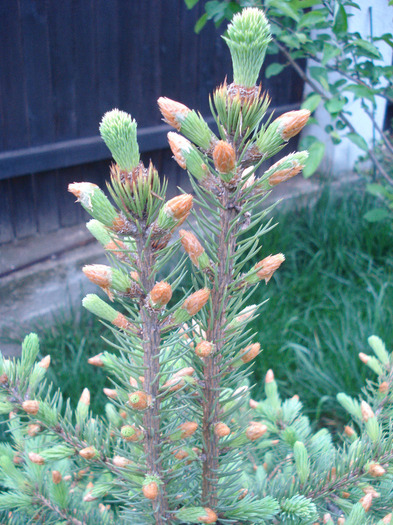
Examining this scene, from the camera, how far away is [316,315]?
255 cm

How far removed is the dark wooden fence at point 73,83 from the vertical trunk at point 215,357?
6.88ft

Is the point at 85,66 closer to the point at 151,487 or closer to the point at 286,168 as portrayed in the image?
the point at 286,168

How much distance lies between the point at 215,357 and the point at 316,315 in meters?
1.95

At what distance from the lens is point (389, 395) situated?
1020 millimetres

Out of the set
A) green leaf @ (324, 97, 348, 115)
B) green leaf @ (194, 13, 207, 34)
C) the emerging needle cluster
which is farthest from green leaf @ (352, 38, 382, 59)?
the emerging needle cluster

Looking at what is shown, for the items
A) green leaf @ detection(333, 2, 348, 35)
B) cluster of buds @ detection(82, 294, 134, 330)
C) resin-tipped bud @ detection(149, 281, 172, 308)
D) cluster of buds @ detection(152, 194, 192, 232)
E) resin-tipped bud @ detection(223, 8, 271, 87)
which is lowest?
cluster of buds @ detection(82, 294, 134, 330)

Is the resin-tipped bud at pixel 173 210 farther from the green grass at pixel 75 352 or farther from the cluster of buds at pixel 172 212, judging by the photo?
the green grass at pixel 75 352

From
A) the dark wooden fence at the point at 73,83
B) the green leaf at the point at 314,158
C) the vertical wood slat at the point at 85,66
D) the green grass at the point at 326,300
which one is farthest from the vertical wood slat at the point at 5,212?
the green leaf at the point at 314,158

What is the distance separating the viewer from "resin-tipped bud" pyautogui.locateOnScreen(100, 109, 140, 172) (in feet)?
1.67

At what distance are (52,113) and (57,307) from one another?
3.34ft

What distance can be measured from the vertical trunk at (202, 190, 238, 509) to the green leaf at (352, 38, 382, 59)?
1540mm

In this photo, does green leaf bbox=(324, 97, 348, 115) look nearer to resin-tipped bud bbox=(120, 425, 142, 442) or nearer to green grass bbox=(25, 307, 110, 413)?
green grass bbox=(25, 307, 110, 413)

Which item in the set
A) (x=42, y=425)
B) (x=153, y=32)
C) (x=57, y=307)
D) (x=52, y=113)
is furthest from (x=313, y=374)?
(x=153, y=32)

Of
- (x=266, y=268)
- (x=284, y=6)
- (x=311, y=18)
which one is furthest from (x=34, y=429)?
(x=311, y=18)
